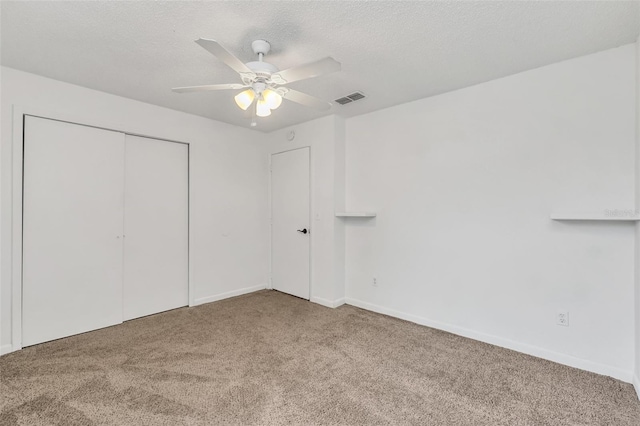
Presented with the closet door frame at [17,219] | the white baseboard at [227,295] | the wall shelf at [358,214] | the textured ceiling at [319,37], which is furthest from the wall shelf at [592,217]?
the closet door frame at [17,219]

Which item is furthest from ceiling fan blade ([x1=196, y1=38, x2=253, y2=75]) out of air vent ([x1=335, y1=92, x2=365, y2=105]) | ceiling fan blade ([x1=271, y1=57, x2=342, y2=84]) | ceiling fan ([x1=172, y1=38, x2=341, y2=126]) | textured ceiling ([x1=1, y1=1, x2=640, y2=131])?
air vent ([x1=335, y1=92, x2=365, y2=105])

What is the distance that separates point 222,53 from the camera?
1.69m

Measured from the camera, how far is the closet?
2.80 m

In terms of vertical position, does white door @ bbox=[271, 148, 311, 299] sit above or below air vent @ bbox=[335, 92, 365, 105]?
below

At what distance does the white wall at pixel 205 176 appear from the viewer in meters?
2.64

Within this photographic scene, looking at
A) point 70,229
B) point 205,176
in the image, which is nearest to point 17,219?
point 70,229

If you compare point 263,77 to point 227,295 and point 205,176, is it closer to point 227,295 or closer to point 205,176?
point 205,176

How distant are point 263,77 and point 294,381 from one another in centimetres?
215

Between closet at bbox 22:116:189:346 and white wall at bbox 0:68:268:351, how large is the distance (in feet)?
0.41

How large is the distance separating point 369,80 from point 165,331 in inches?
126

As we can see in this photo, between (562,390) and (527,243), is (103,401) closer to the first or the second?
(562,390)

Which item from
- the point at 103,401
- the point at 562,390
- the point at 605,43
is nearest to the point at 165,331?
the point at 103,401

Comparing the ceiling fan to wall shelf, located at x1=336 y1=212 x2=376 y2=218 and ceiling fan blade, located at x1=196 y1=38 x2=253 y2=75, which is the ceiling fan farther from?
wall shelf, located at x1=336 y1=212 x2=376 y2=218

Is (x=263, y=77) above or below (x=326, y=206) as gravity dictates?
above
